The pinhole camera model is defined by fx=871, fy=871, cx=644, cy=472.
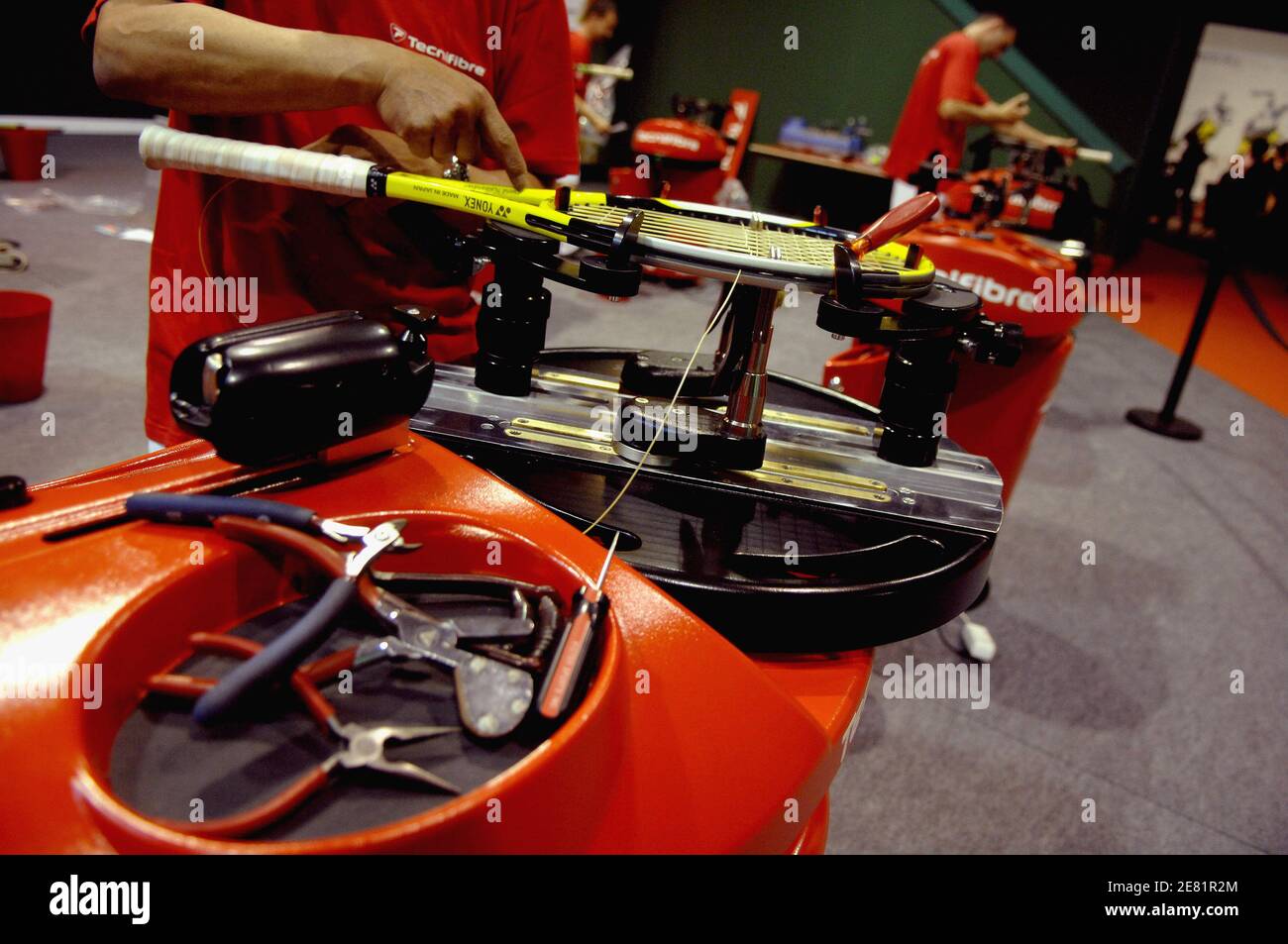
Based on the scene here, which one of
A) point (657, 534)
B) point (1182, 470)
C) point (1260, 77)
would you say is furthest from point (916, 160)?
point (1260, 77)

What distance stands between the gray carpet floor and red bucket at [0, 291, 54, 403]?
0.07 metres

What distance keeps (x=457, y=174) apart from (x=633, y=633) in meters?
0.59

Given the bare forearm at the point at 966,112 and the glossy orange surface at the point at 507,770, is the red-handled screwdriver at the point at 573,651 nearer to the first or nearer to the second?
the glossy orange surface at the point at 507,770

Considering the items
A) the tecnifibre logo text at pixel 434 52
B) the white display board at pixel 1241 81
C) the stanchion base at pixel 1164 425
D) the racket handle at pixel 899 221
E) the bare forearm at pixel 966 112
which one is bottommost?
the stanchion base at pixel 1164 425

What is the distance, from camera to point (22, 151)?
517cm

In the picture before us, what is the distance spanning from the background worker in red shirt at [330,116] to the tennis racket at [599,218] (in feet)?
0.26

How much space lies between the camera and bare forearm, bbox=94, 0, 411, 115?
91 cm

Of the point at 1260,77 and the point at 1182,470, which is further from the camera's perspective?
the point at 1260,77

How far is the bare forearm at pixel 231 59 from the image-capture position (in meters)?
0.91

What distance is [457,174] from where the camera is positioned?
97 cm

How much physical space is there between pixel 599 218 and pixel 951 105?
388cm

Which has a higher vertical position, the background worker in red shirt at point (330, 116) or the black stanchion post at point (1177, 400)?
the background worker in red shirt at point (330, 116)

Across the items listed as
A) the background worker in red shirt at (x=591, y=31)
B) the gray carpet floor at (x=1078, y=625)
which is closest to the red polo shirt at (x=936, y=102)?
the gray carpet floor at (x=1078, y=625)
